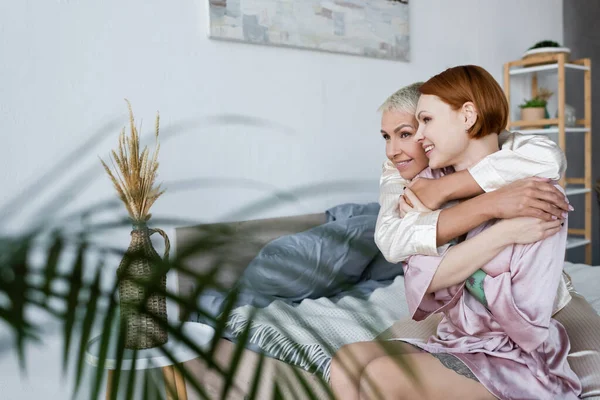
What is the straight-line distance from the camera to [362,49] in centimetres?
263

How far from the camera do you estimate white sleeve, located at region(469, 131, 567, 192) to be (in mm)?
1204

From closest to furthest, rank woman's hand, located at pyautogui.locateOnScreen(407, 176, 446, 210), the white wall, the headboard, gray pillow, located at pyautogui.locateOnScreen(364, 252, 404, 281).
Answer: the headboard
woman's hand, located at pyautogui.locateOnScreen(407, 176, 446, 210)
the white wall
gray pillow, located at pyautogui.locateOnScreen(364, 252, 404, 281)

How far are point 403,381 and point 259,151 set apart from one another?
4.64ft

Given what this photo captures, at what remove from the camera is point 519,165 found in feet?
3.98

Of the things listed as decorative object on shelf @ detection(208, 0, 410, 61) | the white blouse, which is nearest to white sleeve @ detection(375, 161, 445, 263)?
the white blouse

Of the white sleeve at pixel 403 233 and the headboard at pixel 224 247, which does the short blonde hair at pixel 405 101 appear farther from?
the headboard at pixel 224 247

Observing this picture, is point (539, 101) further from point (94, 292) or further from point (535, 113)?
point (94, 292)

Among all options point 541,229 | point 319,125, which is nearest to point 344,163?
point 319,125

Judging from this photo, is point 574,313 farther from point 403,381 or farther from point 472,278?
point 403,381

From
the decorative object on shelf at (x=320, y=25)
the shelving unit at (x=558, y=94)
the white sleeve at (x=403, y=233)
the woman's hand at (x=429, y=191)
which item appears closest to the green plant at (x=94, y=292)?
the white sleeve at (x=403, y=233)

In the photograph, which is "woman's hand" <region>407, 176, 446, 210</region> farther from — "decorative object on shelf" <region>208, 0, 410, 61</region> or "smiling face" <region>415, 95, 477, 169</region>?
"decorative object on shelf" <region>208, 0, 410, 61</region>

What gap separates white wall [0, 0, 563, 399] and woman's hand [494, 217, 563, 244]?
47cm

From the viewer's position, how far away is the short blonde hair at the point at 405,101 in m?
1.43

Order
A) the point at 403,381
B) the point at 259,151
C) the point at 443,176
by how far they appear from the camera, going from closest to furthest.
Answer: the point at 403,381
the point at 443,176
the point at 259,151
